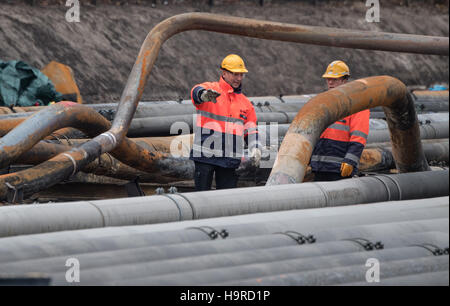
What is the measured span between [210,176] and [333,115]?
1319 millimetres

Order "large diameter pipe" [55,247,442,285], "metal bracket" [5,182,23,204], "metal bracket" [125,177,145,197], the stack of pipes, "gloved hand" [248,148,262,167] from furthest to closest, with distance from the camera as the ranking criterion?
"metal bracket" [125,177,145,197] → "gloved hand" [248,148,262,167] → "metal bracket" [5,182,23,204] → the stack of pipes → "large diameter pipe" [55,247,442,285]

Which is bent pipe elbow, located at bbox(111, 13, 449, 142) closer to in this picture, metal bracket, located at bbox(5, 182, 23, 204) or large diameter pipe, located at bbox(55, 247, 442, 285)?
metal bracket, located at bbox(5, 182, 23, 204)

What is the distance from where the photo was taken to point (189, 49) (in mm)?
18234

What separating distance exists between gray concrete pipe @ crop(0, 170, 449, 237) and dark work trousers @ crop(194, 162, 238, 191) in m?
1.45

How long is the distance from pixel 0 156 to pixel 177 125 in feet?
11.4

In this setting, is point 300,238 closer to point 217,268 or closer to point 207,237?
point 207,237

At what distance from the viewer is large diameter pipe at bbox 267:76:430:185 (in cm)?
663

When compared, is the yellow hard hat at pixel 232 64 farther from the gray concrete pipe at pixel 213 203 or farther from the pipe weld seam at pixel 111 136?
the gray concrete pipe at pixel 213 203

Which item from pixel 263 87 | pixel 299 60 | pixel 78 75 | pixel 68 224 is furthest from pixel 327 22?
pixel 68 224

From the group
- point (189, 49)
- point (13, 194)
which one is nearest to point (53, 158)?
point (13, 194)

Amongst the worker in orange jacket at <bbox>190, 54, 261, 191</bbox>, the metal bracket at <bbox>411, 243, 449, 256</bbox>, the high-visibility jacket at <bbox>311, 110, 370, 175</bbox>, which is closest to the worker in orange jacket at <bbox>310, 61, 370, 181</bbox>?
the high-visibility jacket at <bbox>311, 110, 370, 175</bbox>
